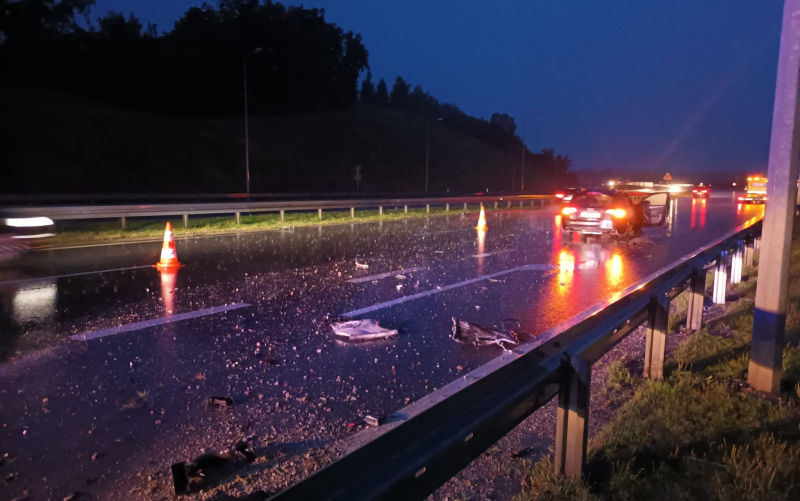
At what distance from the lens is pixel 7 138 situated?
128ft

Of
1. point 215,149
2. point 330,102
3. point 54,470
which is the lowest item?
point 54,470

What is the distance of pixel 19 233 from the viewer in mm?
13430

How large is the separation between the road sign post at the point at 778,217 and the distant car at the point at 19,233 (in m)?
11.7

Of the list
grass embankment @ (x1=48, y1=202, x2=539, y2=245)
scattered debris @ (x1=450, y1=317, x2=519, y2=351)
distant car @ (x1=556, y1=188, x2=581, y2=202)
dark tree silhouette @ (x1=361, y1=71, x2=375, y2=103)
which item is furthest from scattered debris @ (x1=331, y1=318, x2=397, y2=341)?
dark tree silhouette @ (x1=361, y1=71, x2=375, y2=103)

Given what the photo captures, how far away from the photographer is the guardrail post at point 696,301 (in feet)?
24.2

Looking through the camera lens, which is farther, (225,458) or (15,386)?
(15,386)

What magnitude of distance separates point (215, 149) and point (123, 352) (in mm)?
48563

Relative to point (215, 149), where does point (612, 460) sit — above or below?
below

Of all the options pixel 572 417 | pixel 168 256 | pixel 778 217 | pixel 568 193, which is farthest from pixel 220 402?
pixel 568 193

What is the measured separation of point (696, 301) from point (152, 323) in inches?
268

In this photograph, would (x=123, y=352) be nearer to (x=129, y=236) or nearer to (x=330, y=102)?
(x=129, y=236)

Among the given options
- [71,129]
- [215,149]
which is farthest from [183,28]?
[71,129]

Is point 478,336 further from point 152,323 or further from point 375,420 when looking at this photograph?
point 152,323

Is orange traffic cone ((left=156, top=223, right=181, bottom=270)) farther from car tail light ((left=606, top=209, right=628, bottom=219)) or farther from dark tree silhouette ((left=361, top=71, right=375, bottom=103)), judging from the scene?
dark tree silhouette ((left=361, top=71, right=375, bottom=103))
